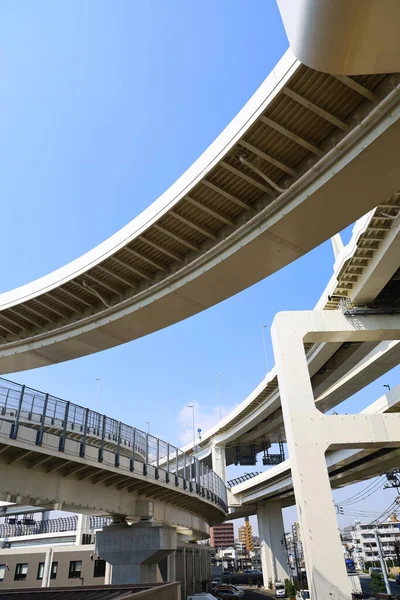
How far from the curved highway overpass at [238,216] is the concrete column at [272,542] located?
1720 inches

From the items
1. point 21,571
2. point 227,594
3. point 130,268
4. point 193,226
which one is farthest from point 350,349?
point 21,571

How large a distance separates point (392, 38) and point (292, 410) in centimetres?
1499

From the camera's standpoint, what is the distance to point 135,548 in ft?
60.1

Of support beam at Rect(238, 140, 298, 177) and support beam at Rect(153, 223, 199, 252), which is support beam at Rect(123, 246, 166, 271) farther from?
support beam at Rect(238, 140, 298, 177)

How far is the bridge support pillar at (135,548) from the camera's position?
58.5ft

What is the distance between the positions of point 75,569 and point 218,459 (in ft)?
60.4

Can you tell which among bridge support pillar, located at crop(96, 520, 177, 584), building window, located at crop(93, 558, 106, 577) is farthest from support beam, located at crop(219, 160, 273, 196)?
building window, located at crop(93, 558, 106, 577)

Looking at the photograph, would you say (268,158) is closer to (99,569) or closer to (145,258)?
(145,258)

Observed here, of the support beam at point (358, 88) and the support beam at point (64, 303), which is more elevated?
the support beam at point (64, 303)

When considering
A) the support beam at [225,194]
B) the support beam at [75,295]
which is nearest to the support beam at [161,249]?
the support beam at [225,194]

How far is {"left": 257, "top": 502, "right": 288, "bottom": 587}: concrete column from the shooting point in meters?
46.4

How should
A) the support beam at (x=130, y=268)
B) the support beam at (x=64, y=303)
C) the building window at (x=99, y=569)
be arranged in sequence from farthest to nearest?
the building window at (x=99, y=569) < the support beam at (x=64, y=303) < the support beam at (x=130, y=268)

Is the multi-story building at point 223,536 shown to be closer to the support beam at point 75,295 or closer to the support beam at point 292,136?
the support beam at point 75,295

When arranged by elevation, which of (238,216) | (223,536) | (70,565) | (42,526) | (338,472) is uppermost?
(238,216)
